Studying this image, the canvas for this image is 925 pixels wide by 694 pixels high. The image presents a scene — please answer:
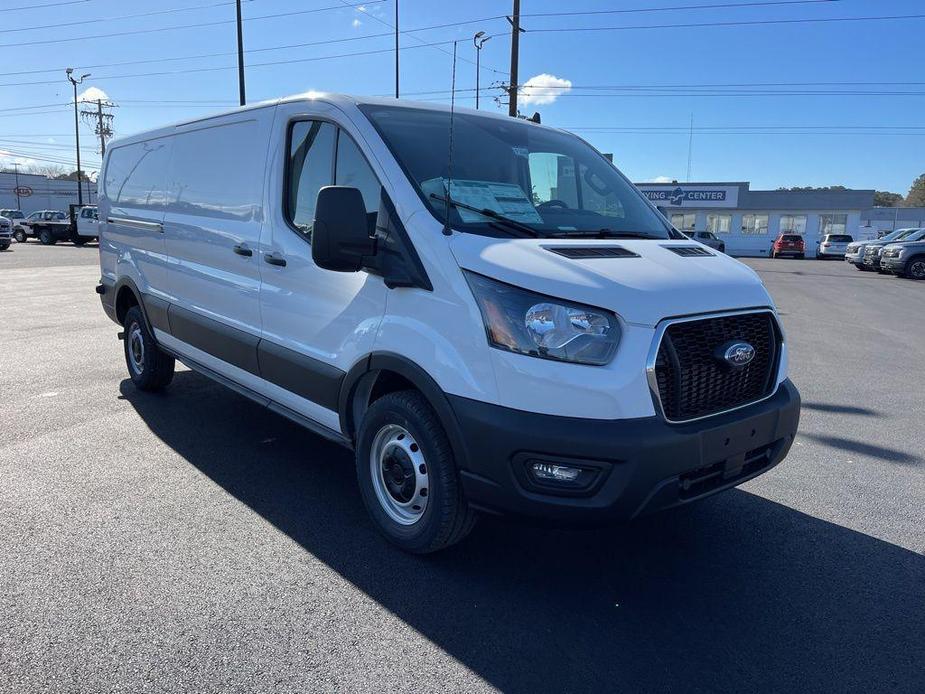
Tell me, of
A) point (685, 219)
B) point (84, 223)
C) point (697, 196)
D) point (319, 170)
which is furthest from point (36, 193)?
point (319, 170)

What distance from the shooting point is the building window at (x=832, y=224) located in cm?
5025

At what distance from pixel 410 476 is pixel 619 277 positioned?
1.38 metres

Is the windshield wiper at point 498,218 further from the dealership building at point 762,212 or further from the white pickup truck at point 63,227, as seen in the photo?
the dealership building at point 762,212

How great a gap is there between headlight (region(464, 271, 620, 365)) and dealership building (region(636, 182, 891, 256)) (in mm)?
49297

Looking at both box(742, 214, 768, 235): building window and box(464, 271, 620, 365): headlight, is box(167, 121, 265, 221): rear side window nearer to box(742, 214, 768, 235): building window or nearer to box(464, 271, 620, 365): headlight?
box(464, 271, 620, 365): headlight

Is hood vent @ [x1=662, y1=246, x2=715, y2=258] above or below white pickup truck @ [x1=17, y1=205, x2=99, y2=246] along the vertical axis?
above

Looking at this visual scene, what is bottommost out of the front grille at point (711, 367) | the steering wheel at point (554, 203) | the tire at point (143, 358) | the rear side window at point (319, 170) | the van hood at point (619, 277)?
the tire at point (143, 358)

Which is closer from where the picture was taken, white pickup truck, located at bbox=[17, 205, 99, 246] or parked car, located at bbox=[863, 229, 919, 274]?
parked car, located at bbox=[863, 229, 919, 274]

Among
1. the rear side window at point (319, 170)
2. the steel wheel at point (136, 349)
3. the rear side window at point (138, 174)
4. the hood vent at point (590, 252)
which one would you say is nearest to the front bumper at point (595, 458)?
the hood vent at point (590, 252)

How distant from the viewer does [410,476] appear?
Answer: 11.0ft

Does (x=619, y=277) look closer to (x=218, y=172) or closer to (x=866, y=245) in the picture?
(x=218, y=172)

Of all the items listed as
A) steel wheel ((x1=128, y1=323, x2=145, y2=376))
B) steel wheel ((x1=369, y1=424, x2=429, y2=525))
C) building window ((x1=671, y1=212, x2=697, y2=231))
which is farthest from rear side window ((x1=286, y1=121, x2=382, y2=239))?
building window ((x1=671, y1=212, x2=697, y2=231))

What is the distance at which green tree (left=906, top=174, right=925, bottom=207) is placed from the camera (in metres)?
103

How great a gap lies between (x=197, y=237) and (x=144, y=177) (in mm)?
1508
